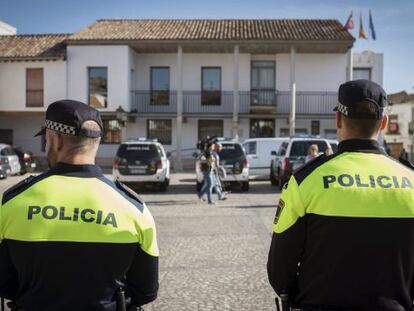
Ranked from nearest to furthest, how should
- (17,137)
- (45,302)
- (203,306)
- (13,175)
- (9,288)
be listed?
(45,302) → (9,288) → (203,306) → (13,175) → (17,137)

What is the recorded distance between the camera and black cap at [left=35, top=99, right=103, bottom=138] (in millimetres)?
2285

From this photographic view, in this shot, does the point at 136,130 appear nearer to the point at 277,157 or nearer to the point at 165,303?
the point at 277,157

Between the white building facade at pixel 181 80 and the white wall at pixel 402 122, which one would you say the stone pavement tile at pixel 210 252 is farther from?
the white wall at pixel 402 122

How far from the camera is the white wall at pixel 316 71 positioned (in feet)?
94.9

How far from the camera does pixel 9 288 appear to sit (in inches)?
90.7

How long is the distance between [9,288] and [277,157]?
16332 millimetres

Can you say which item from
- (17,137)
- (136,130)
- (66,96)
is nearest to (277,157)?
(136,130)

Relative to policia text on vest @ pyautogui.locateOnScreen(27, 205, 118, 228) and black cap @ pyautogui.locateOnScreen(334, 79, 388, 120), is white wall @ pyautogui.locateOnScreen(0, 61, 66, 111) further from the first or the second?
black cap @ pyautogui.locateOnScreen(334, 79, 388, 120)

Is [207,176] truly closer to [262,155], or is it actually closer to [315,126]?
[262,155]

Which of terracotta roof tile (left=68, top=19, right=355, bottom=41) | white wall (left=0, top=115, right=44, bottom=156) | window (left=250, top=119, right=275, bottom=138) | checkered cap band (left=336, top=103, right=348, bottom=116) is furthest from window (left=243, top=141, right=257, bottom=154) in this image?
checkered cap band (left=336, top=103, right=348, bottom=116)

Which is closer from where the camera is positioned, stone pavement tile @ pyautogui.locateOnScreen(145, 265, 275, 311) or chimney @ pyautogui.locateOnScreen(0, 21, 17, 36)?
stone pavement tile @ pyautogui.locateOnScreen(145, 265, 275, 311)

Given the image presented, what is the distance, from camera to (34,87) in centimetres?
2884

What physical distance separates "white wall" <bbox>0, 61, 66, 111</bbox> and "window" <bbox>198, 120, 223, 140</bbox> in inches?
315

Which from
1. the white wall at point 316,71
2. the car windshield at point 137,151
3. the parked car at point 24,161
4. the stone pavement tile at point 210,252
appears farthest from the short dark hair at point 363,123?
the white wall at point 316,71
